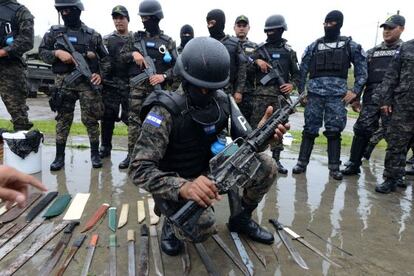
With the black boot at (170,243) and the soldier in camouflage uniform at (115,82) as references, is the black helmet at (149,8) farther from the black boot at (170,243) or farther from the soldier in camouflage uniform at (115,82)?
the black boot at (170,243)

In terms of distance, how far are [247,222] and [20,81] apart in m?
3.77

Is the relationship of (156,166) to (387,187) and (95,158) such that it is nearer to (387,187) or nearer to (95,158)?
(95,158)

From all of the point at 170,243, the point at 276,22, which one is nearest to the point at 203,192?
the point at 170,243

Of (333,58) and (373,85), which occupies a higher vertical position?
(333,58)

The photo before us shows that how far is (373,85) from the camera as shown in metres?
5.32

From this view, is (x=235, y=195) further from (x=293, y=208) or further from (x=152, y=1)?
(x=152, y=1)

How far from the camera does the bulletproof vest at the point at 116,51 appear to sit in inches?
217

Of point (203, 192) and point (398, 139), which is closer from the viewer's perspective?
point (203, 192)

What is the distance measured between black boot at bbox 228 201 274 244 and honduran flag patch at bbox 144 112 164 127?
3.74 feet

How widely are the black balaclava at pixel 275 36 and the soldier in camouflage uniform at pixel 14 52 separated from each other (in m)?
3.32

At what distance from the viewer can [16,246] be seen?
2.79 m

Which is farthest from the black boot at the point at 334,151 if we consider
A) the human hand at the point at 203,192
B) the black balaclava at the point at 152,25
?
the human hand at the point at 203,192

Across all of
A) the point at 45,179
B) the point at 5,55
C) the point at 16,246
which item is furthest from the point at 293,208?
the point at 5,55

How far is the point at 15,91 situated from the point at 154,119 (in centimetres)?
334
